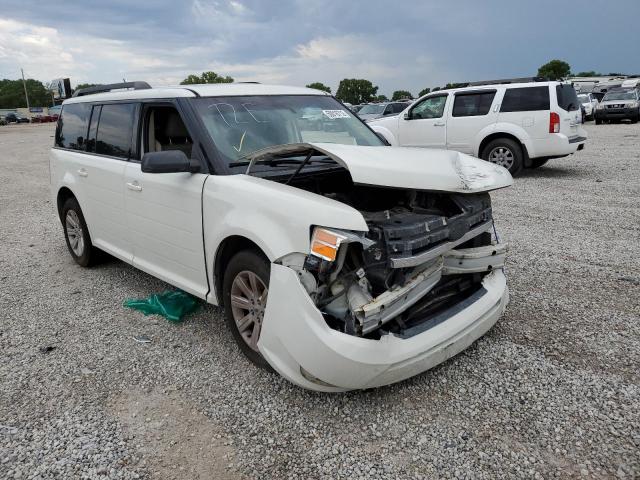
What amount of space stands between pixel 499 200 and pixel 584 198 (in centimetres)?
130

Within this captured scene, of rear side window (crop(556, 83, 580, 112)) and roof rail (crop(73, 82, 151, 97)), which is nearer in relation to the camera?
roof rail (crop(73, 82, 151, 97))

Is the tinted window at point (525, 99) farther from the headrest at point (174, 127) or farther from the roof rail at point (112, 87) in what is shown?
the headrest at point (174, 127)

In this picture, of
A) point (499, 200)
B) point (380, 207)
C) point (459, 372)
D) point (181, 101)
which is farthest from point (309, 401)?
point (499, 200)

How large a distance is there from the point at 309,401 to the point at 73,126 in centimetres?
415

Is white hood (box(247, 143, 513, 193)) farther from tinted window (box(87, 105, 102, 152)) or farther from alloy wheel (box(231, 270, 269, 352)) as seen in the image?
tinted window (box(87, 105, 102, 152))

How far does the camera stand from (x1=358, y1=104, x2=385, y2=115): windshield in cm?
1914

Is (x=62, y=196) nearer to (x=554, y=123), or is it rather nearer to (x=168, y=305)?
(x=168, y=305)

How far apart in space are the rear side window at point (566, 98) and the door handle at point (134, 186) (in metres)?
8.83

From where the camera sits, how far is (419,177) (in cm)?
288

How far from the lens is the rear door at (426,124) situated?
11539 millimetres

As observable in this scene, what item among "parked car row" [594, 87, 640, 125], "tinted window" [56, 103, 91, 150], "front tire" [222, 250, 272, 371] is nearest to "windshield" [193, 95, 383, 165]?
"front tire" [222, 250, 272, 371]

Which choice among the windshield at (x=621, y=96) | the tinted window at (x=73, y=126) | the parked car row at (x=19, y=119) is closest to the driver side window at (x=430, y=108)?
the tinted window at (x=73, y=126)

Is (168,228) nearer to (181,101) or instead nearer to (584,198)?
(181,101)

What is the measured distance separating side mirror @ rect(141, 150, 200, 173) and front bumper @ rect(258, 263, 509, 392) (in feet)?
3.55
